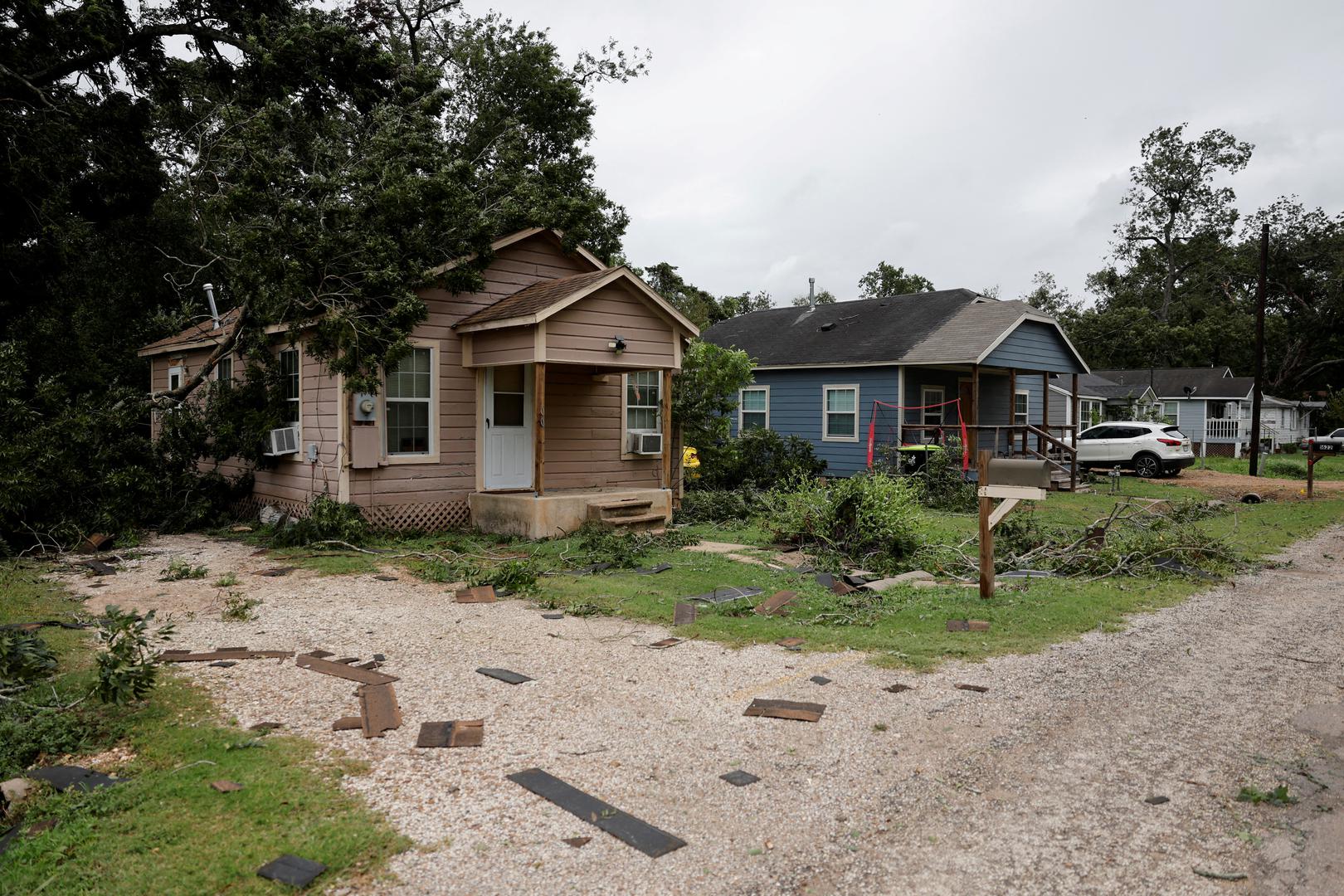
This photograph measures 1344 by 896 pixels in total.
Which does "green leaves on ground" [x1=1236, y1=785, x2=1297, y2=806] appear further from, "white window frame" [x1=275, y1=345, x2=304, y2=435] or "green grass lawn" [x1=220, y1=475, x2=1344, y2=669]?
"white window frame" [x1=275, y1=345, x2=304, y2=435]

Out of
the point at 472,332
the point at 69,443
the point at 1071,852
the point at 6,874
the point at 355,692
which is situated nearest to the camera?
the point at 6,874

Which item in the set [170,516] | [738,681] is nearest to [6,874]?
[738,681]

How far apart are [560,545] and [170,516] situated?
625cm

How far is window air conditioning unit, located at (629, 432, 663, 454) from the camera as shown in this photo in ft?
46.6

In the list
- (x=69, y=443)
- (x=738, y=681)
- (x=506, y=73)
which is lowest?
(x=738, y=681)

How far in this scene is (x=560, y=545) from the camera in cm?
1126

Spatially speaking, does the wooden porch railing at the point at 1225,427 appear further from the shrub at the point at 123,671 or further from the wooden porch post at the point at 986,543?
the shrub at the point at 123,671

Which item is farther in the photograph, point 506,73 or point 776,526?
point 506,73

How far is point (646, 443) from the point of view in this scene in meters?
14.2

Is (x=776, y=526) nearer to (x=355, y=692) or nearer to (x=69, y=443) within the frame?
(x=355, y=692)

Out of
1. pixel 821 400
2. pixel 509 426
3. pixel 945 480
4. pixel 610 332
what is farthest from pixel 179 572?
pixel 821 400

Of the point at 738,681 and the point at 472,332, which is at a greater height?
the point at 472,332

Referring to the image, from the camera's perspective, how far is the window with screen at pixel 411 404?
12.1 metres

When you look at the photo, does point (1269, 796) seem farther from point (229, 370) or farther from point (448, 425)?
point (229, 370)
